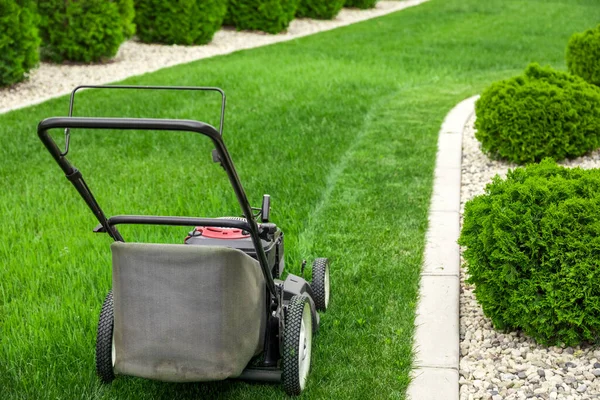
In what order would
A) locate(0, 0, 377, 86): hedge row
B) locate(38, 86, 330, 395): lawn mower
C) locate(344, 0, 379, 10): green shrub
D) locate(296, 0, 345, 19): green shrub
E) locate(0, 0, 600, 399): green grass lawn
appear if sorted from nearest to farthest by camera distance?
1. locate(38, 86, 330, 395): lawn mower
2. locate(0, 0, 600, 399): green grass lawn
3. locate(0, 0, 377, 86): hedge row
4. locate(296, 0, 345, 19): green shrub
5. locate(344, 0, 379, 10): green shrub

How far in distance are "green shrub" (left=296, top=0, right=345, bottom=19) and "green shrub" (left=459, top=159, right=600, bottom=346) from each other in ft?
52.7

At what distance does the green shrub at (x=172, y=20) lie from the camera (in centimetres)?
1484

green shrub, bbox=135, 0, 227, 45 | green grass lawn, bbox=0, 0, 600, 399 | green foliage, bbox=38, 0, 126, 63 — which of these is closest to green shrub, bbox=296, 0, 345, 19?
green shrub, bbox=135, 0, 227, 45

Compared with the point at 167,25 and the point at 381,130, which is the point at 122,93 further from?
the point at 167,25

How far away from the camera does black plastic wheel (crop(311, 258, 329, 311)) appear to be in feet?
13.6

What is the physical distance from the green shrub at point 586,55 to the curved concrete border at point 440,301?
3.49 metres

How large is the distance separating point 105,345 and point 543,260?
6.62ft

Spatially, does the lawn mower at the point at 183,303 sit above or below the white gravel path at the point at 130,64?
above

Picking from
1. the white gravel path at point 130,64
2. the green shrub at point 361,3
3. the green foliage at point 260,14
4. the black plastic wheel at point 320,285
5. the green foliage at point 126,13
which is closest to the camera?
the black plastic wheel at point 320,285

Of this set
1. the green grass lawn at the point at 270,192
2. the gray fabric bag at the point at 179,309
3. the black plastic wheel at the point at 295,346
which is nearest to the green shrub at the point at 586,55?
the green grass lawn at the point at 270,192

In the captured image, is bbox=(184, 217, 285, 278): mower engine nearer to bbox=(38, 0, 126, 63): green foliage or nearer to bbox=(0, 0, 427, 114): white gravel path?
bbox=(0, 0, 427, 114): white gravel path

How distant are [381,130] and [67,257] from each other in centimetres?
417

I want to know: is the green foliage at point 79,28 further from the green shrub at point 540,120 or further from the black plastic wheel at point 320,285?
the black plastic wheel at point 320,285

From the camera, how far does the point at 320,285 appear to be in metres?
4.15
